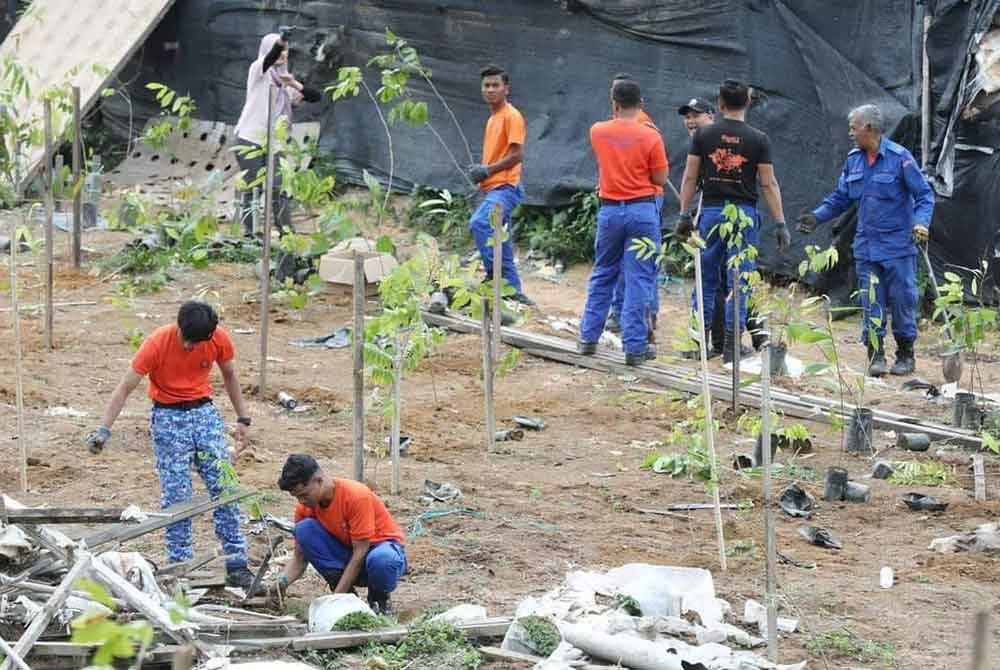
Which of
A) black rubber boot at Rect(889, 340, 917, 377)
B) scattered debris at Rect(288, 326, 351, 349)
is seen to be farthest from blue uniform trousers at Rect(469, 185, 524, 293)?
black rubber boot at Rect(889, 340, 917, 377)

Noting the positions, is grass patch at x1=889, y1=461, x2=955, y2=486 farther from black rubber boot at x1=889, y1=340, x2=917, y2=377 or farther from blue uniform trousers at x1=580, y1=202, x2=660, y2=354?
blue uniform trousers at x1=580, y1=202, x2=660, y2=354

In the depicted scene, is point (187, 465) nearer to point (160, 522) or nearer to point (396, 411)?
point (160, 522)

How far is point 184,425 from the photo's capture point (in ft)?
22.8

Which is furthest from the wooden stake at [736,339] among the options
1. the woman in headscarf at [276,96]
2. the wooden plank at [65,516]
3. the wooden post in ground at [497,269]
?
the woman in headscarf at [276,96]

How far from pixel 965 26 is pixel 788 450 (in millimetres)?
4245

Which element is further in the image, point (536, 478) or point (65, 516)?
point (536, 478)

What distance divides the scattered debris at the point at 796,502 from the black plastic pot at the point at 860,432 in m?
1.04

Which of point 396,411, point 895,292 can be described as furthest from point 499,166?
point 396,411

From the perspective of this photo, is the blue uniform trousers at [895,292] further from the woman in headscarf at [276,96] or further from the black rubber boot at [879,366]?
the woman in headscarf at [276,96]

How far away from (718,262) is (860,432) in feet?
→ 6.10

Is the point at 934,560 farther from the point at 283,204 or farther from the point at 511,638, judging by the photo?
the point at 283,204

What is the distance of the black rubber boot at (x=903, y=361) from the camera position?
1103 cm

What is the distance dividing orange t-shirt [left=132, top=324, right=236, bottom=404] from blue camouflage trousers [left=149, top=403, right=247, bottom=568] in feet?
0.27

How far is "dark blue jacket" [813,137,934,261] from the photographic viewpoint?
10656 mm
